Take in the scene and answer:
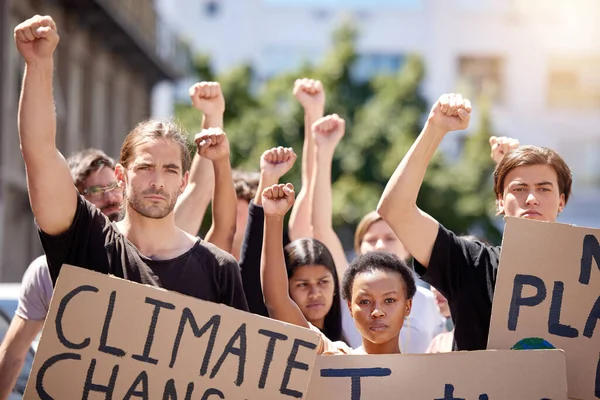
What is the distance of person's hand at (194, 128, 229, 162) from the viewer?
15.3 ft

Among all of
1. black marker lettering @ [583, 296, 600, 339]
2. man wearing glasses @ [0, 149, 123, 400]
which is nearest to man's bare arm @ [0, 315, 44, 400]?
man wearing glasses @ [0, 149, 123, 400]

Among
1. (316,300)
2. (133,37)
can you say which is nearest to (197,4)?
(133,37)

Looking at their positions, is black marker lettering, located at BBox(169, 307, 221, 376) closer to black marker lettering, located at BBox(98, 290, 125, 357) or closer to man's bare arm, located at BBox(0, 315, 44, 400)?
black marker lettering, located at BBox(98, 290, 125, 357)

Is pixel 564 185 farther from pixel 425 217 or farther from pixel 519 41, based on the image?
pixel 519 41

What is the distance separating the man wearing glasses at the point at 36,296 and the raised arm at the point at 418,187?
4.26 ft

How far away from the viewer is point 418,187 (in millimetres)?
4262

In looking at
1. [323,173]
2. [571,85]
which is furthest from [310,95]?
[571,85]

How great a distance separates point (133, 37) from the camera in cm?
2555

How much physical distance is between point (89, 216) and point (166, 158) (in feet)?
1.17

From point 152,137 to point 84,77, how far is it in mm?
19875

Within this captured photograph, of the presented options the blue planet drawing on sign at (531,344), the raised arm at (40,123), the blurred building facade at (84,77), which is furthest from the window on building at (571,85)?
the raised arm at (40,123)

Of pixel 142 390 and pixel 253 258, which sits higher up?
pixel 253 258

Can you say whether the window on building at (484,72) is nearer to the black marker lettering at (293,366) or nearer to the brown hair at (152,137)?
the brown hair at (152,137)

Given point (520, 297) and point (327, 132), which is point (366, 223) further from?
point (520, 297)
